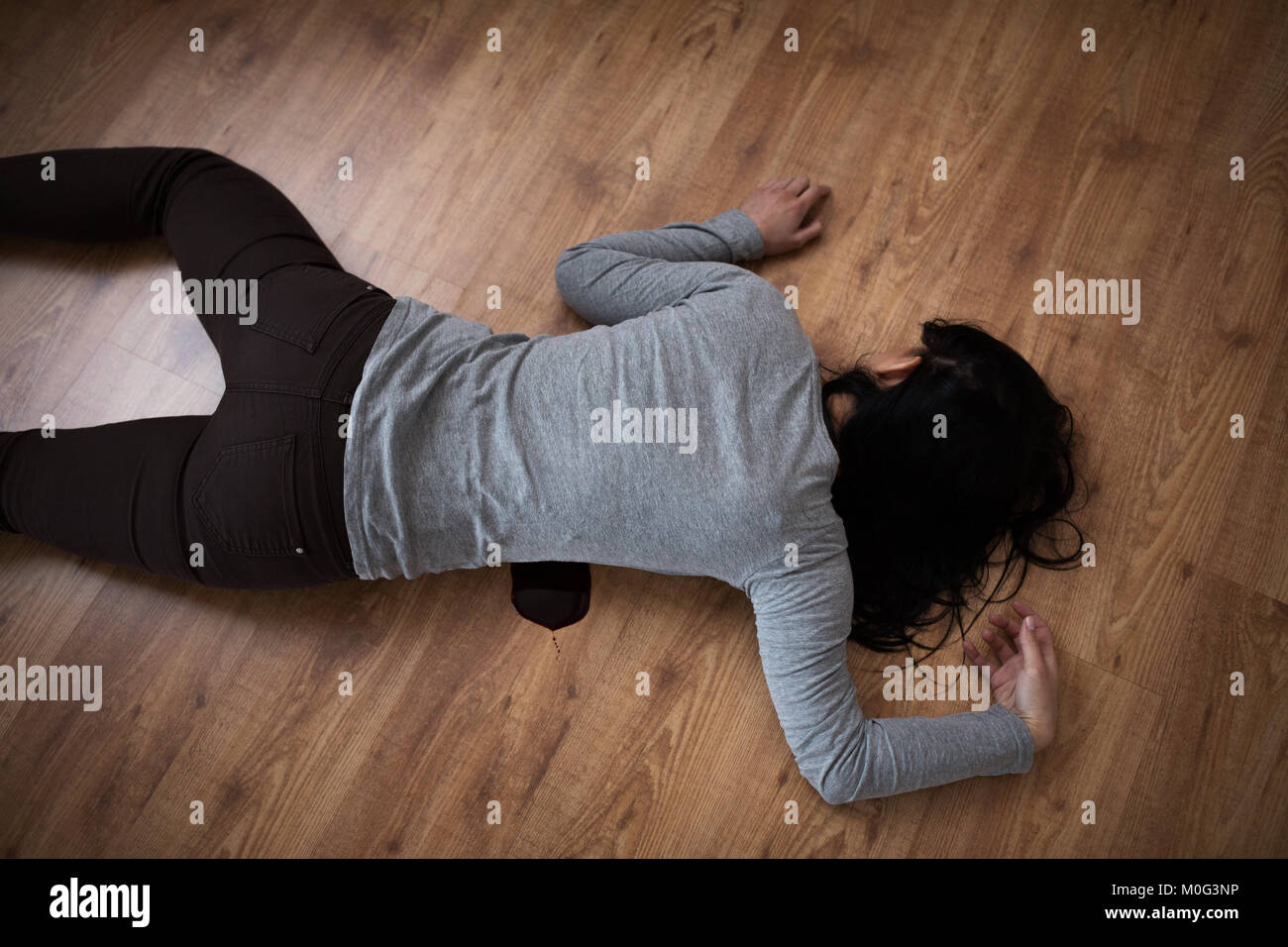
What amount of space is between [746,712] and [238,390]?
A: 706mm

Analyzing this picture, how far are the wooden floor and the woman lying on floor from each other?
0.42 feet

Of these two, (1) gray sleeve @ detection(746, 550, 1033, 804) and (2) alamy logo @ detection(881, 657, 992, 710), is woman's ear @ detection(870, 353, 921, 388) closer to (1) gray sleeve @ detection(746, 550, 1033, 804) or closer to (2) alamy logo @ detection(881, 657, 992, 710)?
(1) gray sleeve @ detection(746, 550, 1033, 804)

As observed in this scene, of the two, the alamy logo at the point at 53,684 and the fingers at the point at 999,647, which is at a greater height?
the fingers at the point at 999,647

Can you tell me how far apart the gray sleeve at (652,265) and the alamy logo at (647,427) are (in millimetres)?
200

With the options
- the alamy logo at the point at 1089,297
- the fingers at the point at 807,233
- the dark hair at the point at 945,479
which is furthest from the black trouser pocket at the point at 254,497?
the alamy logo at the point at 1089,297

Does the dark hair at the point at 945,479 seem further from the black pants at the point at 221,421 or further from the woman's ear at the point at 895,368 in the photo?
the black pants at the point at 221,421

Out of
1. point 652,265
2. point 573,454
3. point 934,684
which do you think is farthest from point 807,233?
point 934,684

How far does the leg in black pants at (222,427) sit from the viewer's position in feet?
2.72

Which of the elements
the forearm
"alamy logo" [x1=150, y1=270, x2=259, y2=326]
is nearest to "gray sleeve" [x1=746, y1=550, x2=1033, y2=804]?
the forearm

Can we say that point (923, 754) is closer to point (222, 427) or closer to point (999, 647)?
point (999, 647)

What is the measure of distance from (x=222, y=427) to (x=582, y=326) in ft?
1.55

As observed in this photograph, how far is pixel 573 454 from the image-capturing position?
2.73 feet
